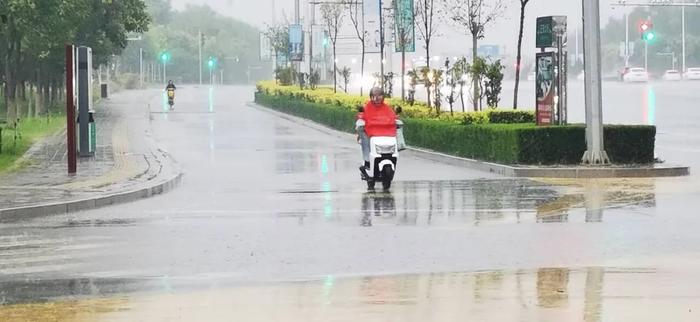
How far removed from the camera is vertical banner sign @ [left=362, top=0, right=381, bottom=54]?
4797cm

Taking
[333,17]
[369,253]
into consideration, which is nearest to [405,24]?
[333,17]

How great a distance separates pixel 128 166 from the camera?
89.8 ft

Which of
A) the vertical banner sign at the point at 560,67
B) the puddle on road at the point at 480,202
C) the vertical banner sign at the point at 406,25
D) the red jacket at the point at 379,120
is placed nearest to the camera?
the puddle on road at the point at 480,202

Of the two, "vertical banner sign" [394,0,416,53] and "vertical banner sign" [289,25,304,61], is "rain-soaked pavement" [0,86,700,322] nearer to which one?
"vertical banner sign" [394,0,416,53]

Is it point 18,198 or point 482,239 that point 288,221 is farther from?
point 18,198

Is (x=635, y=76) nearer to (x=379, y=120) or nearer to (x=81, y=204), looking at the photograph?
(x=379, y=120)

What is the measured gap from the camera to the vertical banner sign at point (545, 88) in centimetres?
2719

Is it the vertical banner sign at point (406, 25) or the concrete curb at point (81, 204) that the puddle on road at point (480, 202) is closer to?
the concrete curb at point (81, 204)

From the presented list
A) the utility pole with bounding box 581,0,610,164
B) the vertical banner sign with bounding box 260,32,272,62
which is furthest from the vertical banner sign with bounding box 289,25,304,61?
the utility pole with bounding box 581,0,610,164

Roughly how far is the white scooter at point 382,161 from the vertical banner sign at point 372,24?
2498cm

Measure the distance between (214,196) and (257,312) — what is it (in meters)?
11.5

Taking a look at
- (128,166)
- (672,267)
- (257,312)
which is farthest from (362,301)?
(128,166)

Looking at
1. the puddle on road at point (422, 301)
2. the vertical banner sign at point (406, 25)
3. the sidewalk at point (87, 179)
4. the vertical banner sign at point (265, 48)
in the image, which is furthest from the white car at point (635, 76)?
the puddle on road at point (422, 301)

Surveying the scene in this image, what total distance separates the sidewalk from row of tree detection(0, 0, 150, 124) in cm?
440
